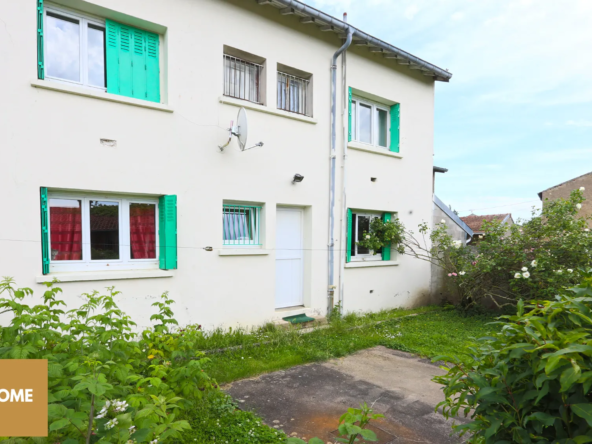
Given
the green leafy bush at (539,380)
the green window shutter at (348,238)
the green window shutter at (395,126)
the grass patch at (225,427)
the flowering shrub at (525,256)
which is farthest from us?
the green window shutter at (395,126)

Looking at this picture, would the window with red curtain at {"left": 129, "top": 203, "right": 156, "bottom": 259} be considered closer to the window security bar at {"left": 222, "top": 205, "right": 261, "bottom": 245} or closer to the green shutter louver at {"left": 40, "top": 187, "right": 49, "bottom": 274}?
the green shutter louver at {"left": 40, "top": 187, "right": 49, "bottom": 274}

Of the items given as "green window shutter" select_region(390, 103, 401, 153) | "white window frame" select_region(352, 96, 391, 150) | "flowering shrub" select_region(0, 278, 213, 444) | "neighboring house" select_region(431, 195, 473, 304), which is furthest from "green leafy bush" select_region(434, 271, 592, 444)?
"neighboring house" select_region(431, 195, 473, 304)

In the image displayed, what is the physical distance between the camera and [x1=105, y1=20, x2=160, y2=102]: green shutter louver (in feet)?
17.5

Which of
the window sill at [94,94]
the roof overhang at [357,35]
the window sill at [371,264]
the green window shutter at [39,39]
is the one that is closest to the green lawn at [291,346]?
the window sill at [371,264]

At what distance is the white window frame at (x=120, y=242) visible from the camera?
4984 mm

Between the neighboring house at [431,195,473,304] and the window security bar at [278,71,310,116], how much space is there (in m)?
4.74

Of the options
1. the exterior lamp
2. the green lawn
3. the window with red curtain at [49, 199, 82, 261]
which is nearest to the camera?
the green lawn

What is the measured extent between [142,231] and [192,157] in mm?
1407

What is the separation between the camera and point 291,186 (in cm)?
704

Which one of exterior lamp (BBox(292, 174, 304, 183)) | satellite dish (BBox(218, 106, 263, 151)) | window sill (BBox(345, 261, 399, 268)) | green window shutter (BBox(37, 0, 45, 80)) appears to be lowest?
window sill (BBox(345, 261, 399, 268))

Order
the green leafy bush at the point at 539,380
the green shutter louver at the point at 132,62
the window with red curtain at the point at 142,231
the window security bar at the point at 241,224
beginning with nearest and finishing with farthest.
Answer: the green leafy bush at the point at 539,380 → the green shutter louver at the point at 132,62 → the window with red curtain at the point at 142,231 → the window security bar at the point at 241,224

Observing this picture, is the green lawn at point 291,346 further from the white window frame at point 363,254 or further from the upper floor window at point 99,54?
the upper floor window at point 99,54

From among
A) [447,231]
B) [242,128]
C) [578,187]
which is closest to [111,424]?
[242,128]

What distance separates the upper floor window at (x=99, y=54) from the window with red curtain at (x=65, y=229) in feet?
5.69
